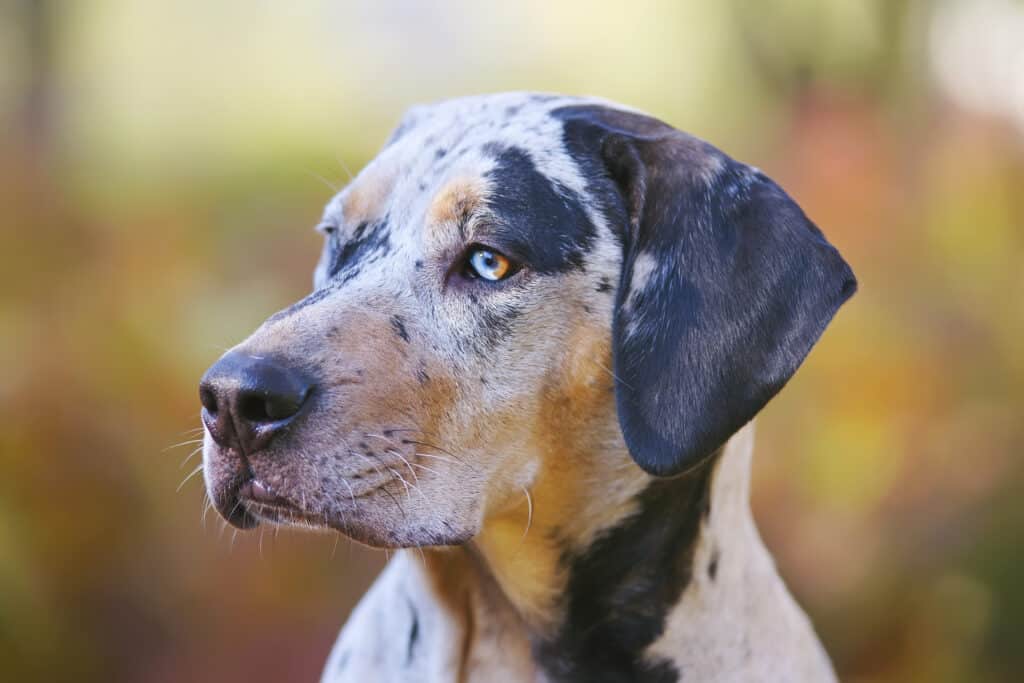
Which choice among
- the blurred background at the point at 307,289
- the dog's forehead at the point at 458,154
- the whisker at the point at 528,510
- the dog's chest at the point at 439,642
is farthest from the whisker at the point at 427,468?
the blurred background at the point at 307,289

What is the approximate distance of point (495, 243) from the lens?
7.97ft

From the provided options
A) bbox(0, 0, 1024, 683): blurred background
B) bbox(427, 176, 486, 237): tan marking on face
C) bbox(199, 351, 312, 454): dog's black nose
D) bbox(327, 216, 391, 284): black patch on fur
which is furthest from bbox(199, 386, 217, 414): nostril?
bbox(0, 0, 1024, 683): blurred background

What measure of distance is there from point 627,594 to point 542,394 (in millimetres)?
512

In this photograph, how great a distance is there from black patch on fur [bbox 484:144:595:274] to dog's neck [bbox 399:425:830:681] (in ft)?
1.54

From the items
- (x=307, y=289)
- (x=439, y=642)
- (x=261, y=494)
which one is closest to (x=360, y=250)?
(x=261, y=494)

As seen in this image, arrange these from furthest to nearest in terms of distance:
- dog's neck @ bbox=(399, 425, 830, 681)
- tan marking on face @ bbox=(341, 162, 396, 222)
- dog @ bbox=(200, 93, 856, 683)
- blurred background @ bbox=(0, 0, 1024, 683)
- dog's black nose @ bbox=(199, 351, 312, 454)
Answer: blurred background @ bbox=(0, 0, 1024, 683)
tan marking on face @ bbox=(341, 162, 396, 222)
dog's neck @ bbox=(399, 425, 830, 681)
dog @ bbox=(200, 93, 856, 683)
dog's black nose @ bbox=(199, 351, 312, 454)

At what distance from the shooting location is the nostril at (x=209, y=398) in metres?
2.15

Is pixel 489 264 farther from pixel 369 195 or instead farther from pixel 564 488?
pixel 564 488

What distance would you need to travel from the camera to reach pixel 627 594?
2.54m

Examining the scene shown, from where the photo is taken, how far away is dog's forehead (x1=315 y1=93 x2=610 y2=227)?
8.38 ft

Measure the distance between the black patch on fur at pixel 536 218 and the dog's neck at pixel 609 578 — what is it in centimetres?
47

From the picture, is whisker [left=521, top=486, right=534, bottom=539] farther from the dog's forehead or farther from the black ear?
the dog's forehead

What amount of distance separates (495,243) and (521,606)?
0.84 metres

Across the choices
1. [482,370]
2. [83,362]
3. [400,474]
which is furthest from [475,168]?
[83,362]
